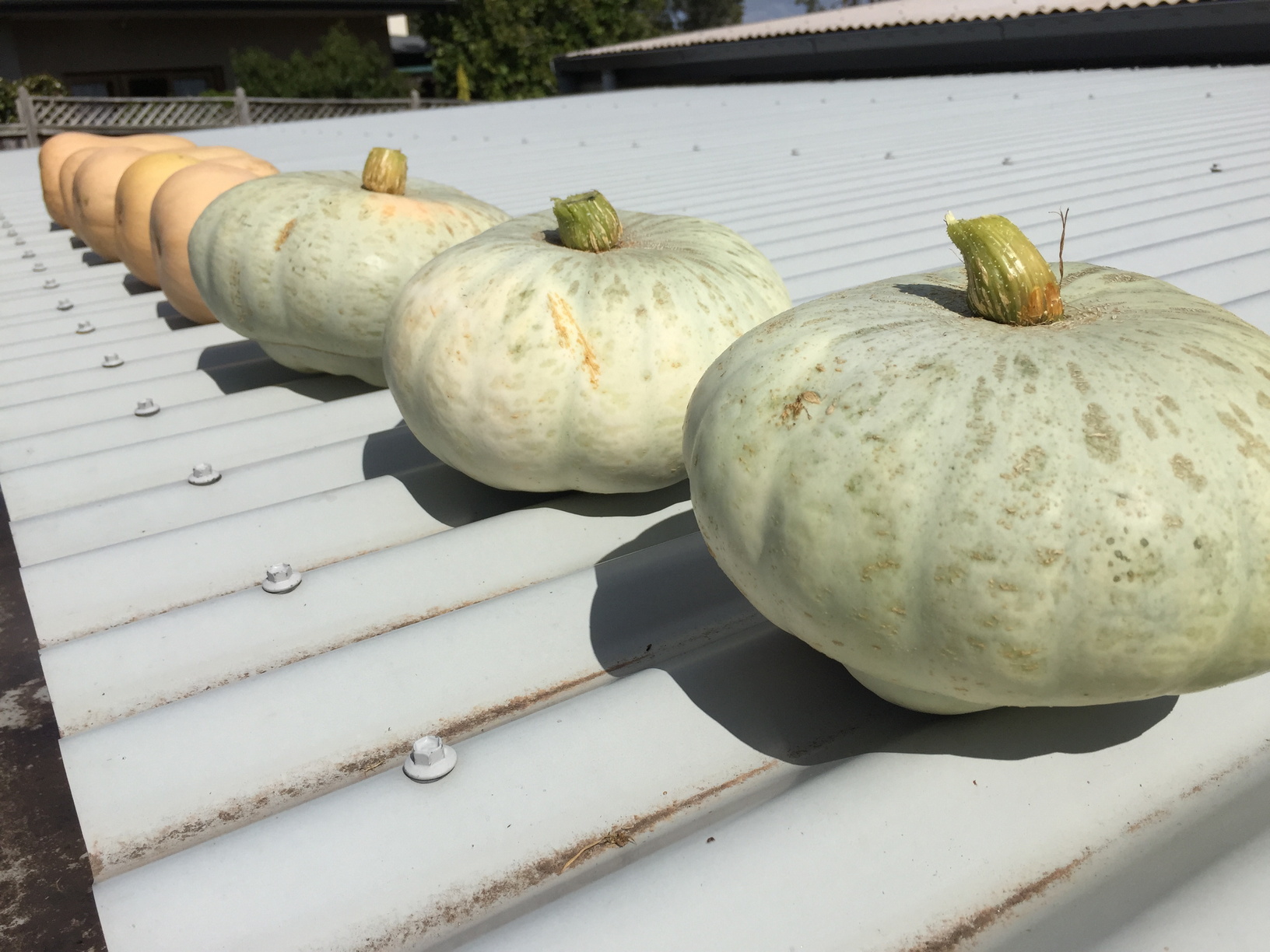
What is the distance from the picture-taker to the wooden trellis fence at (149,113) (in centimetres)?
1881

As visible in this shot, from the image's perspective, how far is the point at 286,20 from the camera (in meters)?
31.1

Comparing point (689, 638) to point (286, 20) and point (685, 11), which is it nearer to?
point (286, 20)

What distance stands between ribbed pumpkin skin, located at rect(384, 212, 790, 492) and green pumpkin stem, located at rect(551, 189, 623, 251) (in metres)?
0.06

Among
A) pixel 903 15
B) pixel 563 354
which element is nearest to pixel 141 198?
pixel 563 354

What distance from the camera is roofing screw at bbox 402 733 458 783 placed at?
5.24 feet

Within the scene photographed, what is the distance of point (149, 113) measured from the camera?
21.2 meters

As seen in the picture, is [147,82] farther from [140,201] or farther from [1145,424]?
[1145,424]

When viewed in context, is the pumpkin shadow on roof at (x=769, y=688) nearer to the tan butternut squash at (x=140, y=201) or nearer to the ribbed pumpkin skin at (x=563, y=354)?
the ribbed pumpkin skin at (x=563, y=354)

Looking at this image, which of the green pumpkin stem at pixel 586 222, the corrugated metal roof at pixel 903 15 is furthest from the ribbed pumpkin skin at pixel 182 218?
the corrugated metal roof at pixel 903 15

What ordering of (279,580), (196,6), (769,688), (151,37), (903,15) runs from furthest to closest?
(151,37), (196,6), (903,15), (279,580), (769,688)

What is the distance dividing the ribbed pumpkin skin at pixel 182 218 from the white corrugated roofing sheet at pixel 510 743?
928 mm

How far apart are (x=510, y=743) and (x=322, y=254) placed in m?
2.09

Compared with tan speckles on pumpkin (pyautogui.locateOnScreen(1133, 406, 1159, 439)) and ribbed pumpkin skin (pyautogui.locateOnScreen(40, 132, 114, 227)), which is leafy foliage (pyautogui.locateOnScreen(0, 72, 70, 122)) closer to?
ribbed pumpkin skin (pyautogui.locateOnScreen(40, 132, 114, 227))

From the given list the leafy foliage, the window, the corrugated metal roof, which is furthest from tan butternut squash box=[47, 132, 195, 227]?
the window
